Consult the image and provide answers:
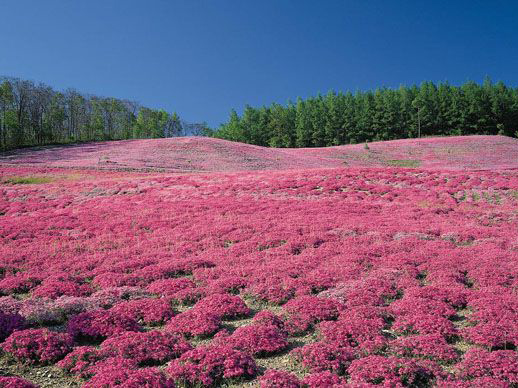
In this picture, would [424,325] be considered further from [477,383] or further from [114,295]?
[114,295]

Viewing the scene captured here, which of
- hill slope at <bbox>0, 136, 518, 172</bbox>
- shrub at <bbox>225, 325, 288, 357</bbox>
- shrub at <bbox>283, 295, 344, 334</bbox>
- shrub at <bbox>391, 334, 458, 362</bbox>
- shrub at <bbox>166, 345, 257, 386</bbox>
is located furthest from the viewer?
hill slope at <bbox>0, 136, 518, 172</bbox>

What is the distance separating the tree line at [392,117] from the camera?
10794 centimetres

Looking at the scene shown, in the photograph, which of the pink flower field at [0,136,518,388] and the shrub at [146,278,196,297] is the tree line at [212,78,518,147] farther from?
the shrub at [146,278,196,297]

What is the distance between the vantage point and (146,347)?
8.07m

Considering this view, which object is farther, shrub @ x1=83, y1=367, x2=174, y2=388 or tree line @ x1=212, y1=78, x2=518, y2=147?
tree line @ x1=212, y1=78, x2=518, y2=147

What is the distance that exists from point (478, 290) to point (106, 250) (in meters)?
15.1

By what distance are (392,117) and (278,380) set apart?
114361 mm

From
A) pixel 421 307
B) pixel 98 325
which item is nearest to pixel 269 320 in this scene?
pixel 421 307

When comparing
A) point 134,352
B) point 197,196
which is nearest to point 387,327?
point 134,352

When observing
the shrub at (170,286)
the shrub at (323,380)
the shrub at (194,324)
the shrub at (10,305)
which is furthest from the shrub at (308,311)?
the shrub at (10,305)

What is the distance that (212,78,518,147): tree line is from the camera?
107938mm

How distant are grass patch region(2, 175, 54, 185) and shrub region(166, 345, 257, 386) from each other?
133ft

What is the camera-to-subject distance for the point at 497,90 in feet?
373

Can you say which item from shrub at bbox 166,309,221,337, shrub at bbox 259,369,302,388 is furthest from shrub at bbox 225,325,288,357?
shrub at bbox 259,369,302,388
